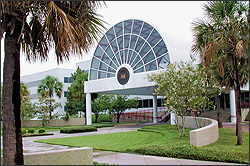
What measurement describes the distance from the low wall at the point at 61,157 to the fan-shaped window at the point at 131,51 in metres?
18.5

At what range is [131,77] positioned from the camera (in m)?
29.0

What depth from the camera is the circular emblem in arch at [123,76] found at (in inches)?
1164

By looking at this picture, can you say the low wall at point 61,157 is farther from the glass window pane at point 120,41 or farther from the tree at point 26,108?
the tree at point 26,108

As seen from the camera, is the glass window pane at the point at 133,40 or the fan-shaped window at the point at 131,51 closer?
the fan-shaped window at the point at 131,51

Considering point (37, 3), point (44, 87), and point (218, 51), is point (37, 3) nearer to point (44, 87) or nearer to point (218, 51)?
point (218, 51)

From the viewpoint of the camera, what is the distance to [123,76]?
2991 centimetres

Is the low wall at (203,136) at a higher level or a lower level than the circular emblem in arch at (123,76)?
lower

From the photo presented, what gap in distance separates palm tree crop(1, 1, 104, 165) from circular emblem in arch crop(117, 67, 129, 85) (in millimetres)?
21943

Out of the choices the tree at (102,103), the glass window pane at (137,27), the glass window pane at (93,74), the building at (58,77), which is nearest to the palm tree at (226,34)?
the glass window pane at (137,27)

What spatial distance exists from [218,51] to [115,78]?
1872cm

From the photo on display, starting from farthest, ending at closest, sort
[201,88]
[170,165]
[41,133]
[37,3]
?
[41,133] < [201,88] < [170,165] < [37,3]

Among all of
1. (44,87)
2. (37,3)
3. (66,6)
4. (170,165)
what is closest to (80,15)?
(66,6)

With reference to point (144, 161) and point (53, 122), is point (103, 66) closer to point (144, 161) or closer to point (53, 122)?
point (53, 122)

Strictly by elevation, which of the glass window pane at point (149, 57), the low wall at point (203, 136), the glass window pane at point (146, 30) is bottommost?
the low wall at point (203, 136)
